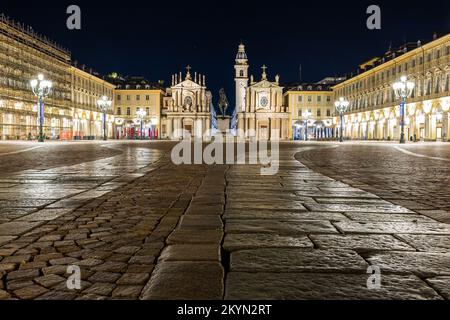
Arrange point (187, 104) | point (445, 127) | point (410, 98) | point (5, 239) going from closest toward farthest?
1. point (5, 239)
2. point (445, 127)
3. point (410, 98)
4. point (187, 104)

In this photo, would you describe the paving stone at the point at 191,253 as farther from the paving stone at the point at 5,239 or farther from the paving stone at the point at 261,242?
the paving stone at the point at 5,239

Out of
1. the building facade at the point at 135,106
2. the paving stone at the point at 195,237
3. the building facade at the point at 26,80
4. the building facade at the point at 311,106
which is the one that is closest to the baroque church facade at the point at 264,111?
the building facade at the point at 311,106

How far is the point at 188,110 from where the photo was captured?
93.2 m

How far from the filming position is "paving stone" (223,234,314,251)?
13.1 feet

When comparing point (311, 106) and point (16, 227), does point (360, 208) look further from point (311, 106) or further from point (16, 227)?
point (311, 106)

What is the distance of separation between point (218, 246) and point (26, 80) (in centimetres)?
5142

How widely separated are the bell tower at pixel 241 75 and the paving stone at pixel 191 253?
95.6 metres

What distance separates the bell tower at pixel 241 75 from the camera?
9969cm

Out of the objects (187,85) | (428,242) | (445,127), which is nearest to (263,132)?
(187,85)

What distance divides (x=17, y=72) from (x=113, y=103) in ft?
141

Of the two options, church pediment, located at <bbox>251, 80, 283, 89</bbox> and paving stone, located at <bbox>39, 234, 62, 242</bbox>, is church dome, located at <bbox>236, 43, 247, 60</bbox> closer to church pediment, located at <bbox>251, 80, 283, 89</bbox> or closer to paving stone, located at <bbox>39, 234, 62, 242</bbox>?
church pediment, located at <bbox>251, 80, 283, 89</bbox>
